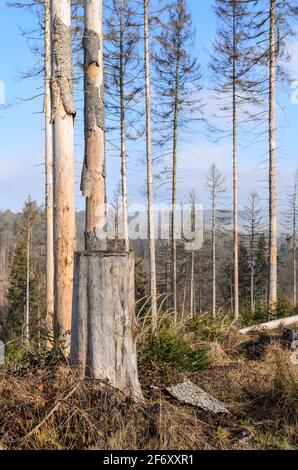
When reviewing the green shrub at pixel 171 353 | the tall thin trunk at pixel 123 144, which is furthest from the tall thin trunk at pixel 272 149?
the green shrub at pixel 171 353

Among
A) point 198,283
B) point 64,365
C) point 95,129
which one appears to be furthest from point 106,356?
point 198,283

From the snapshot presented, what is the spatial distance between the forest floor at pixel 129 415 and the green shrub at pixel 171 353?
626 millimetres

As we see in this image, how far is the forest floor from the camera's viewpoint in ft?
10.5

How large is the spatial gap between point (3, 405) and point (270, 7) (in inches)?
526

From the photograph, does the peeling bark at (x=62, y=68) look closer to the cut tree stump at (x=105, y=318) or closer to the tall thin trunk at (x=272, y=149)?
the cut tree stump at (x=105, y=318)

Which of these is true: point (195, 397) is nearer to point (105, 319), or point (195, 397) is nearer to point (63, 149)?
point (105, 319)

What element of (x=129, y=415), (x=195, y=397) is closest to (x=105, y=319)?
(x=129, y=415)

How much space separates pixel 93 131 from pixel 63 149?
43cm

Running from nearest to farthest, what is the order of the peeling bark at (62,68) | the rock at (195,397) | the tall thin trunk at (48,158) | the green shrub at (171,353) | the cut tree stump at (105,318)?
the cut tree stump at (105,318) < the rock at (195,397) < the green shrub at (171,353) < the peeling bark at (62,68) < the tall thin trunk at (48,158)

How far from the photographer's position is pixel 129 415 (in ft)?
11.2

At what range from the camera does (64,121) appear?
228 inches

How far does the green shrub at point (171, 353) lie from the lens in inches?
210

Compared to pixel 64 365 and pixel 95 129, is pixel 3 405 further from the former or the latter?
pixel 95 129

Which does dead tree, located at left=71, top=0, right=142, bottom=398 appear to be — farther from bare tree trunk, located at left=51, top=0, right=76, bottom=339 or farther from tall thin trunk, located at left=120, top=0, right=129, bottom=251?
tall thin trunk, located at left=120, top=0, right=129, bottom=251
